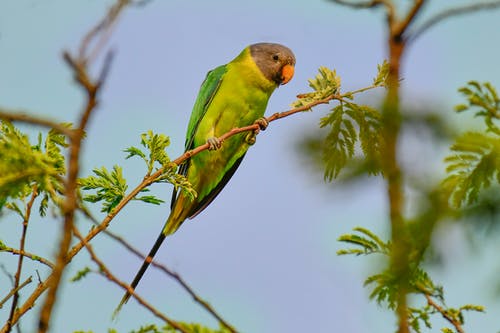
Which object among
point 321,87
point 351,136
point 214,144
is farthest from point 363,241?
point 214,144

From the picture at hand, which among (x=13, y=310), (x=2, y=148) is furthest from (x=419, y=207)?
(x=13, y=310)

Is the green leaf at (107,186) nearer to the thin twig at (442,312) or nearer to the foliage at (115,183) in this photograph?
the foliage at (115,183)

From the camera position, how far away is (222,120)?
501 centimetres

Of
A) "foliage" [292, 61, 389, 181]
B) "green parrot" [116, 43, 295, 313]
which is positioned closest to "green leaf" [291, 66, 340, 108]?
"foliage" [292, 61, 389, 181]

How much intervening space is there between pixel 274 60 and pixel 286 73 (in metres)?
0.14

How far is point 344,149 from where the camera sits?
1.13 m

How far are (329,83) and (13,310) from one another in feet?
4.34

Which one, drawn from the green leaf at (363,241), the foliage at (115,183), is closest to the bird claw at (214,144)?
the foliage at (115,183)

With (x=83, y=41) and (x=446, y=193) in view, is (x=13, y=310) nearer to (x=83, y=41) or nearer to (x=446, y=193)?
(x=83, y=41)

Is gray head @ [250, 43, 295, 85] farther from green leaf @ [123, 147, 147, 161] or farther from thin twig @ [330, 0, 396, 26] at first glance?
thin twig @ [330, 0, 396, 26]

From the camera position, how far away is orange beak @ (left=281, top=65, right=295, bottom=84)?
549 cm

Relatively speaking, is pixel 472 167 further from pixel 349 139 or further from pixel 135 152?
pixel 135 152

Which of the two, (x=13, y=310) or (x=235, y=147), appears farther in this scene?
(x=235, y=147)

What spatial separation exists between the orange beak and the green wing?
0.46 meters
